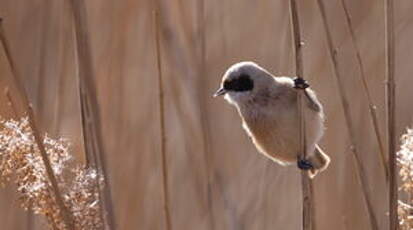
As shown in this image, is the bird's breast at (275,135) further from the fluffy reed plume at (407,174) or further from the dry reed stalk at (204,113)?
the fluffy reed plume at (407,174)

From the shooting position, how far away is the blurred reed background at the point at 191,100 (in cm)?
201

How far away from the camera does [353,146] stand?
1.33 meters

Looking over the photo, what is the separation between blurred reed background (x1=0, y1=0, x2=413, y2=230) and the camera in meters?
2.01

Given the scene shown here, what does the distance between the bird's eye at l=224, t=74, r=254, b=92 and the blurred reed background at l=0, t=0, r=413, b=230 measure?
0.54 feet

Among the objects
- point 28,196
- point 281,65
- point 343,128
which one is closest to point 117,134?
point 281,65

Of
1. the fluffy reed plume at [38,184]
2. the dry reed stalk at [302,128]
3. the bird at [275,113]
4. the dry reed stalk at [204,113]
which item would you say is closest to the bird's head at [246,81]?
the bird at [275,113]

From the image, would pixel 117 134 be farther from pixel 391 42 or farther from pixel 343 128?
pixel 391 42

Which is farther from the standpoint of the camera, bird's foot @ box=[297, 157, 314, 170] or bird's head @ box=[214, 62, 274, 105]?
bird's head @ box=[214, 62, 274, 105]

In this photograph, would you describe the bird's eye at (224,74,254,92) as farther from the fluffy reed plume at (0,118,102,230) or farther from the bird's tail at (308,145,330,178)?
the fluffy reed plume at (0,118,102,230)

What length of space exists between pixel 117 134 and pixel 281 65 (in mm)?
511

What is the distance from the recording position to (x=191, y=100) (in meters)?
2.02

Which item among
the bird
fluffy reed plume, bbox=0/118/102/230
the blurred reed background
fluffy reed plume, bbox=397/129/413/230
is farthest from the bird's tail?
fluffy reed plume, bbox=0/118/102/230

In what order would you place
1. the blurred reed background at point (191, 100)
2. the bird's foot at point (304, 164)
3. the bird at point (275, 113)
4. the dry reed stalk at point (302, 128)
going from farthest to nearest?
the blurred reed background at point (191, 100) < the bird at point (275, 113) < the bird's foot at point (304, 164) < the dry reed stalk at point (302, 128)

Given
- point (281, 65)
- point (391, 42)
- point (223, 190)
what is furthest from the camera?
point (281, 65)
